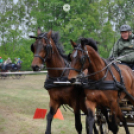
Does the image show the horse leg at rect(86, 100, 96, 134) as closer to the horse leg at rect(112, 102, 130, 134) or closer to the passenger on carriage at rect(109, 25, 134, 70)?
the horse leg at rect(112, 102, 130, 134)

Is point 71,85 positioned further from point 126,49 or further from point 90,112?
point 126,49

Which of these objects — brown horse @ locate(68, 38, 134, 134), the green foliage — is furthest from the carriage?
the green foliage

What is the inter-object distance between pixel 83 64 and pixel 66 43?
511 inches

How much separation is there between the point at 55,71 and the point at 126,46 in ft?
5.41

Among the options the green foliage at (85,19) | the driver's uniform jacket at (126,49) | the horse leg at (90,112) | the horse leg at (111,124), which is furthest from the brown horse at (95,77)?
the green foliage at (85,19)

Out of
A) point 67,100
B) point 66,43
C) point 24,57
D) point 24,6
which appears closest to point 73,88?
point 67,100

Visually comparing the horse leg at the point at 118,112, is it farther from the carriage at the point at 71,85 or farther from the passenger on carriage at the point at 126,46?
the passenger on carriage at the point at 126,46

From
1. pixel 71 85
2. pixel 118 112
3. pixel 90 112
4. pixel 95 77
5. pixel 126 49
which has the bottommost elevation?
pixel 118 112

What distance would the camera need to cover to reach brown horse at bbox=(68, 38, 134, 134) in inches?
205

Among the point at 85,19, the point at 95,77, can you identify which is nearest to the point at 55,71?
the point at 95,77

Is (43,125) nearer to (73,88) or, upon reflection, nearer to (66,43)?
(73,88)

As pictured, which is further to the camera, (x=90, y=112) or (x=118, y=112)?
(x=118, y=112)

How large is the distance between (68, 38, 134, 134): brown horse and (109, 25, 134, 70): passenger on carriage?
0.71 meters

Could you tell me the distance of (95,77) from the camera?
5605mm
